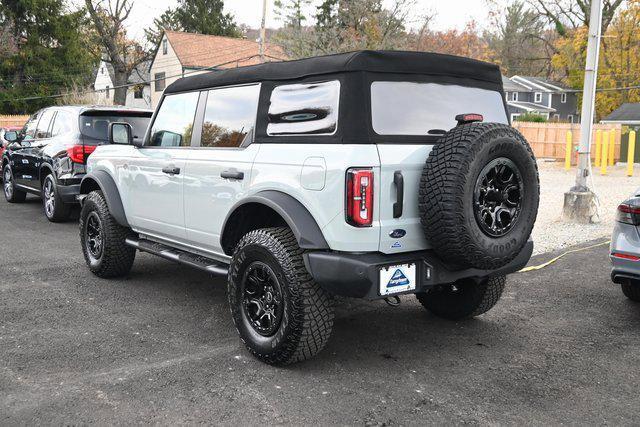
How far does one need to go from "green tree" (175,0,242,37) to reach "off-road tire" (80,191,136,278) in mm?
52101

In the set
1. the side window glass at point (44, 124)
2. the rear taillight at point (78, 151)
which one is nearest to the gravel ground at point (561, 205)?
the rear taillight at point (78, 151)

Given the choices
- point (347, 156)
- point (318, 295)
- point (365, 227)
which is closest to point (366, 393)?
point (318, 295)

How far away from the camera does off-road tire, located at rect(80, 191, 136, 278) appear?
5785mm

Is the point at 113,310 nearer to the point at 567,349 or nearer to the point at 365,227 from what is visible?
the point at 365,227

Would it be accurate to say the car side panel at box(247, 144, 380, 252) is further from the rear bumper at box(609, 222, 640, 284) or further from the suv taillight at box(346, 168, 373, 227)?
the rear bumper at box(609, 222, 640, 284)

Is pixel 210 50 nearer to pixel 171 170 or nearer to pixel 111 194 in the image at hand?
pixel 111 194

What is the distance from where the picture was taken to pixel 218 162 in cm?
443

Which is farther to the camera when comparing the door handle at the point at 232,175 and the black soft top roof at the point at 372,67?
the door handle at the point at 232,175

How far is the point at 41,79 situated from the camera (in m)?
35.6

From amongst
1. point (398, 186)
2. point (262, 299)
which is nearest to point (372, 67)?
point (398, 186)

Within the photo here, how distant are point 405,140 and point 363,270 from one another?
0.86m

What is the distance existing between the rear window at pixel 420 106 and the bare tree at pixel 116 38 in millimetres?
38255

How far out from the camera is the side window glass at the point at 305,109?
3.69 m

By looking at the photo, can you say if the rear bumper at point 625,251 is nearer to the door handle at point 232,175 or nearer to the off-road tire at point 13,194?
the door handle at point 232,175
